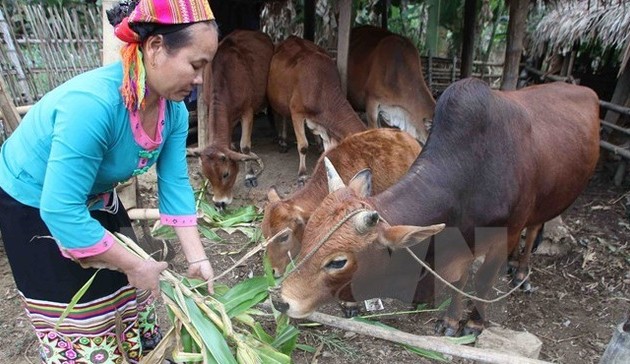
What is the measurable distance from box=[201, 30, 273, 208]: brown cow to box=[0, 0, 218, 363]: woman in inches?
143

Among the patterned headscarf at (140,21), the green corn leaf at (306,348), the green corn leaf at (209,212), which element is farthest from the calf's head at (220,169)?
the patterned headscarf at (140,21)

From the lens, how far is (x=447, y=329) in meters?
3.97

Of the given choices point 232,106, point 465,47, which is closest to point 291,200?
point 232,106

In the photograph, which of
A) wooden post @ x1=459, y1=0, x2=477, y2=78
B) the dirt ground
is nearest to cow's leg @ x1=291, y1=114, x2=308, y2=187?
the dirt ground

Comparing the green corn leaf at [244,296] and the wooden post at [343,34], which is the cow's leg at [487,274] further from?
the wooden post at [343,34]

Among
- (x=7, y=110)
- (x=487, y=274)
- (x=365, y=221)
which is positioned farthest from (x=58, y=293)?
(x=487, y=274)

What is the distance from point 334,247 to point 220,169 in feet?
12.2

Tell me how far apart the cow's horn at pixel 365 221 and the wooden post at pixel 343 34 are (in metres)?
4.14

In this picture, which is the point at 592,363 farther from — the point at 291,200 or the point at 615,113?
the point at 615,113

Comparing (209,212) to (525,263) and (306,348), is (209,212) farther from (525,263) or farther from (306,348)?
(525,263)

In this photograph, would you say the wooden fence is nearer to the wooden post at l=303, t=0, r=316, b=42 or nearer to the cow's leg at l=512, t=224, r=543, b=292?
the wooden post at l=303, t=0, r=316, b=42

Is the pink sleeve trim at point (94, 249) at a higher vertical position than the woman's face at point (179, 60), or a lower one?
lower

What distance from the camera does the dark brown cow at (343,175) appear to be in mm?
3789

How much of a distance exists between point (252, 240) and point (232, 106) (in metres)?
2.77
